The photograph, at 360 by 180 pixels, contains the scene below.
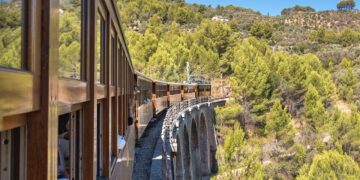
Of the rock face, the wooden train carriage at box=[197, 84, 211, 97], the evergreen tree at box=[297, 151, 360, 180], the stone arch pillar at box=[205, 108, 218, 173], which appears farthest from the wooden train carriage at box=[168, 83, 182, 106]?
the rock face

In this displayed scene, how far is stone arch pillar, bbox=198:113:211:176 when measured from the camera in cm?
2850

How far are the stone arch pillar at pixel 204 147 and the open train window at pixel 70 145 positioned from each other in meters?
26.3

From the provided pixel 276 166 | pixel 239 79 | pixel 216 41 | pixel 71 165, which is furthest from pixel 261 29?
pixel 71 165

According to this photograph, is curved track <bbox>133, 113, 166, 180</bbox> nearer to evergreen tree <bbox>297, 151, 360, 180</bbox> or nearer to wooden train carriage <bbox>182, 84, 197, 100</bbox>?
wooden train carriage <bbox>182, 84, 197, 100</bbox>

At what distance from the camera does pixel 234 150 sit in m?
26.5

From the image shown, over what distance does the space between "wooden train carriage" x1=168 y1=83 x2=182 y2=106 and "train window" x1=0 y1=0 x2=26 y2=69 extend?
18.7m

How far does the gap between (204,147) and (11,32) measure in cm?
2891

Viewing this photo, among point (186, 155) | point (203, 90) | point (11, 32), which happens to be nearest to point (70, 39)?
point (11, 32)

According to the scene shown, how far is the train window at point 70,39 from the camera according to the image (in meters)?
1.53

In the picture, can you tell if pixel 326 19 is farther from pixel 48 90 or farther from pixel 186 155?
pixel 48 90

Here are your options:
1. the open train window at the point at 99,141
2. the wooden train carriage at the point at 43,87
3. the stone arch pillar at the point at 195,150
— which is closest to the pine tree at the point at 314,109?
the stone arch pillar at the point at 195,150

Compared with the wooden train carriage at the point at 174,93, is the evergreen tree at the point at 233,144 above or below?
below

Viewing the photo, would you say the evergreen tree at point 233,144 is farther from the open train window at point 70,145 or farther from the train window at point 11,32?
the train window at point 11,32

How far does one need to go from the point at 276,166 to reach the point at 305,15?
79189 mm
